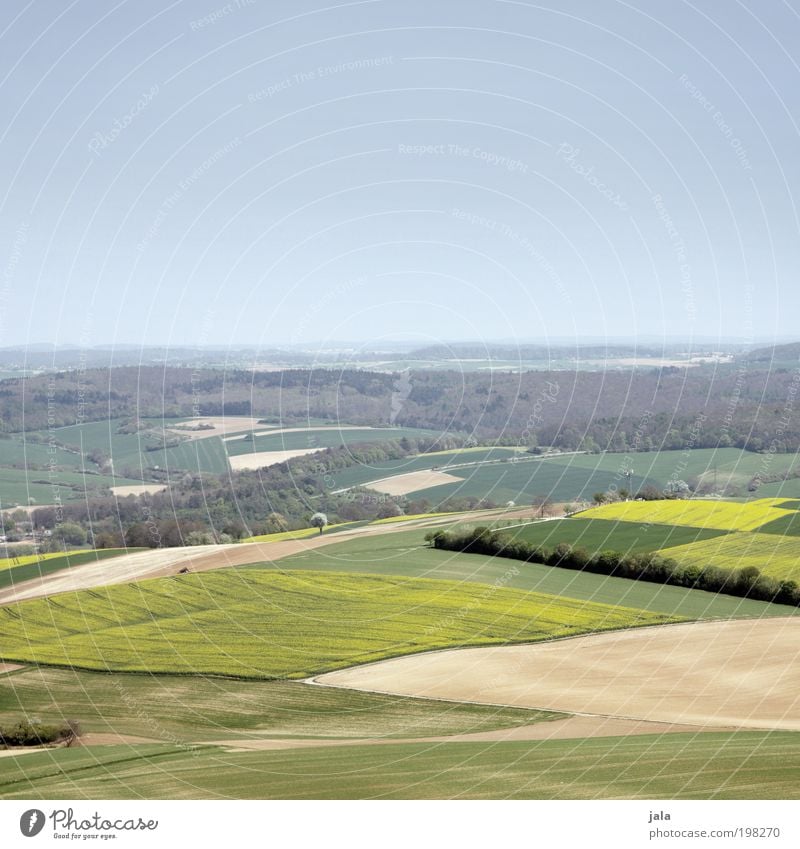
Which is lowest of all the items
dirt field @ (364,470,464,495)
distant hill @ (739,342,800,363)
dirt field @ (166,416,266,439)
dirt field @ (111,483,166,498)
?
dirt field @ (111,483,166,498)

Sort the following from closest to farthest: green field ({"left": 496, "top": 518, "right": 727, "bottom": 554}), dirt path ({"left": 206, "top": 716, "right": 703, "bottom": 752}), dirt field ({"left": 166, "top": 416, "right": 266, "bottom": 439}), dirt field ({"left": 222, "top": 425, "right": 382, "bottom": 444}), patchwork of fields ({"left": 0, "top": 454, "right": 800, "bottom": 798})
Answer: patchwork of fields ({"left": 0, "top": 454, "right": 800, "bottom": 798})
dirt path ({"left": 206, "top": 716, "right": 703, "bottom": 752})
green field ({"left": 496, "top": 518, "right": 727, "bottom": 554})
dirt field ({"left": 166, "top": 416, "right": 266, "bottom": 439})
dirt field ({"left": 222, "top": 425, "right": 382, "bottom": 444})

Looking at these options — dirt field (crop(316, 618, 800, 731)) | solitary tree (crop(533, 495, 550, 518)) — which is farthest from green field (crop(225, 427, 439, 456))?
dirt field (crop(316, 618, 800, 731))

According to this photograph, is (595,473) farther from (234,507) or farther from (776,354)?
(776,354)

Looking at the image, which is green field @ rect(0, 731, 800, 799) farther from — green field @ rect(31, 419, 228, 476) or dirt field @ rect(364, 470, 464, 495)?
dirt field @ rect(364, 470, 464, 495)

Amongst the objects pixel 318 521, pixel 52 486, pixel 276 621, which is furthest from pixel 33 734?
pixel 52 486
